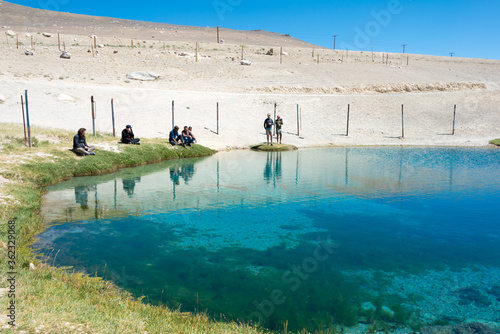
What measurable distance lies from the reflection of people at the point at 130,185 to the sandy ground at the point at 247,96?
12.8 meters

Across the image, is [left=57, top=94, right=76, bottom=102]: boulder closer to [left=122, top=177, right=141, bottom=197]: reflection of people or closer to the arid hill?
[left=122, top=177, right=141, bottom=197]: reflection of people

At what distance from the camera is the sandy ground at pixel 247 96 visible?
3547 centimetres

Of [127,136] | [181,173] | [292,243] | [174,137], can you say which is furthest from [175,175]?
[292,243]

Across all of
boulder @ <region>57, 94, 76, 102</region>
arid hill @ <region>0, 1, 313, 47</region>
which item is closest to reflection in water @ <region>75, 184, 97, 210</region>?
boulder @ <region>57, 94, 76, 102</region>

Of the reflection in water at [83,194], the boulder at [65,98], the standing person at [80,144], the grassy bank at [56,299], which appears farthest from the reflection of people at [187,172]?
the boulder at [65,98]

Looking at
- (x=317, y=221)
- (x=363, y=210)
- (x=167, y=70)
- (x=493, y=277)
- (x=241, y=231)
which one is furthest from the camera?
(x=167, y=70)

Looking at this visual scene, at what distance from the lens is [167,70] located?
186 feet

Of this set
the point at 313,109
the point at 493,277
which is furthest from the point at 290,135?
the point at 493,277

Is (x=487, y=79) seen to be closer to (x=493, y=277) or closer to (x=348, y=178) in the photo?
(x=348, y=178)

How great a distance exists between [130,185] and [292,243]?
9.10 m

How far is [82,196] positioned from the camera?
15.1 meters

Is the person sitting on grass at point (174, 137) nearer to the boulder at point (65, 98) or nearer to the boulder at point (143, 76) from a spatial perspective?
the boulder at point (65, 98)

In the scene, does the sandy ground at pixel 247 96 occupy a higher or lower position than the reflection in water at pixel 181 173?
higher

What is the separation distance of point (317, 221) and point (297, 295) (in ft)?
16.6
